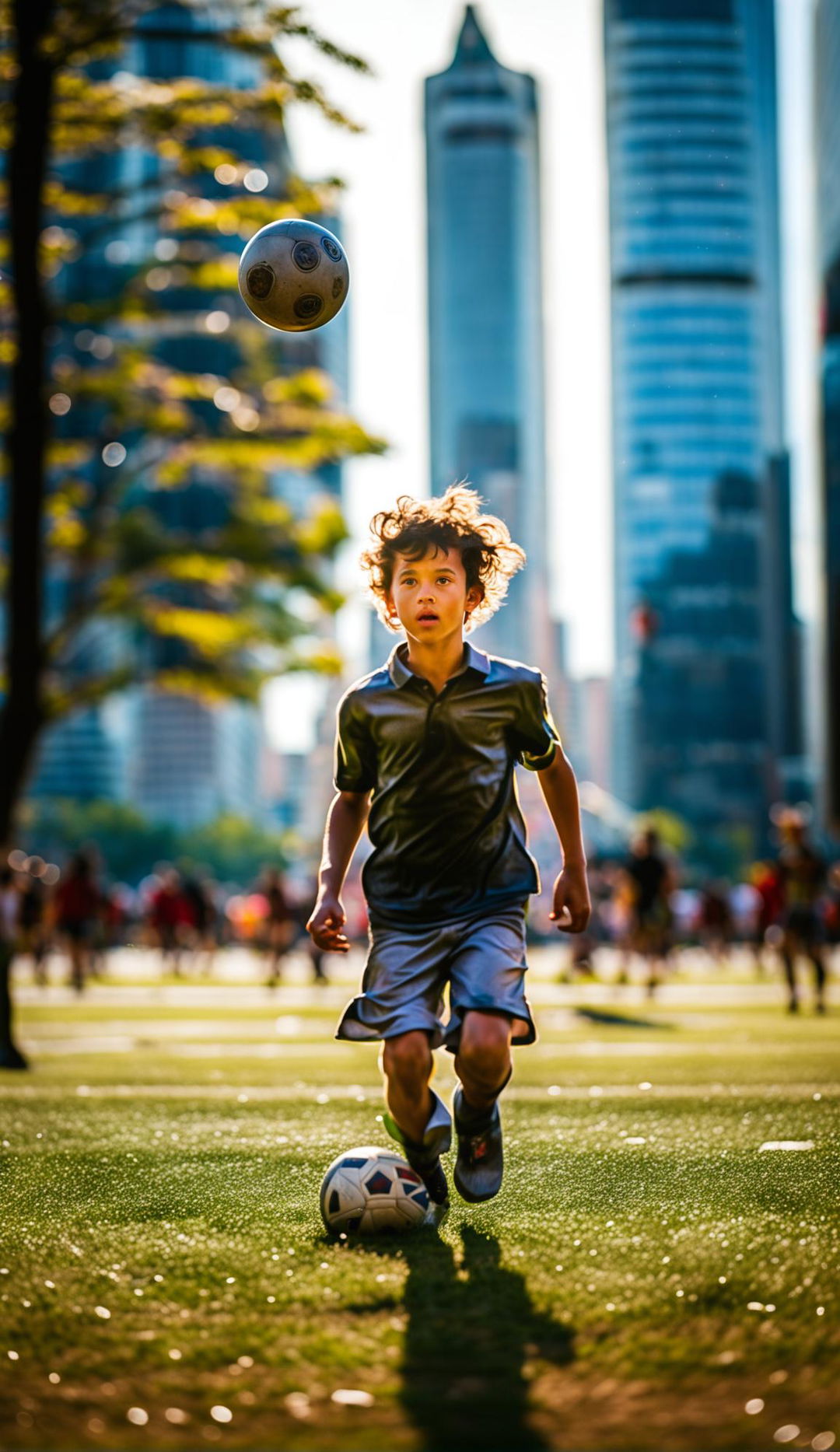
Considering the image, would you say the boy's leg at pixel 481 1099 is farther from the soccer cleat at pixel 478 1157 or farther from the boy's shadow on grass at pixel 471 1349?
the boy's shadow on grass at pixel 471 1349

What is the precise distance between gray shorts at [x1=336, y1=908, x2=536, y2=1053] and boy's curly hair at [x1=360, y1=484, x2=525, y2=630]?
90 centimetres

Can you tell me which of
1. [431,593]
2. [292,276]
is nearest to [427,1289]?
[431,593]

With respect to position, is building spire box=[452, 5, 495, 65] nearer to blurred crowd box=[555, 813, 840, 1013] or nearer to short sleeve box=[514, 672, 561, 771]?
blurred crowd box=[555, 813, 840, 1013]

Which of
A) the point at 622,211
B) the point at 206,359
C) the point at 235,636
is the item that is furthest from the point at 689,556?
the point at 235,636

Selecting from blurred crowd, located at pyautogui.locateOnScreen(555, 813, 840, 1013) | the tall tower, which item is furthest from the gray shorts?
the tall tower

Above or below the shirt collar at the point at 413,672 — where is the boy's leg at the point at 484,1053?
below

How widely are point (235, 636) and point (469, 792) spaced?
16.0 metres

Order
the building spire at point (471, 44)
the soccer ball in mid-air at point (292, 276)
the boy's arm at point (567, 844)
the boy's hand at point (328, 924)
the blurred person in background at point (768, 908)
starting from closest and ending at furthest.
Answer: the boy's hand at point (328, 924) → the boy's arm at point (567, 844) → the soccer ball in mid-air at point (292, 276) → the blurred person in background at point (768, 908) → the building spire at point (471, 44)

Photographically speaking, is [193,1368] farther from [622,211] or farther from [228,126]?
[622,211]

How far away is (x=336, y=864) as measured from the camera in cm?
452

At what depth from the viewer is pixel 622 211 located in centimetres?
15312

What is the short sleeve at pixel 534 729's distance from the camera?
443 cm

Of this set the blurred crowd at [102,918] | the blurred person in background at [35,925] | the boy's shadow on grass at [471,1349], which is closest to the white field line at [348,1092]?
the blurred crowd at [102,918]

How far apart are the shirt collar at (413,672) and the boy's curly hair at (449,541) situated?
0.63 ft
